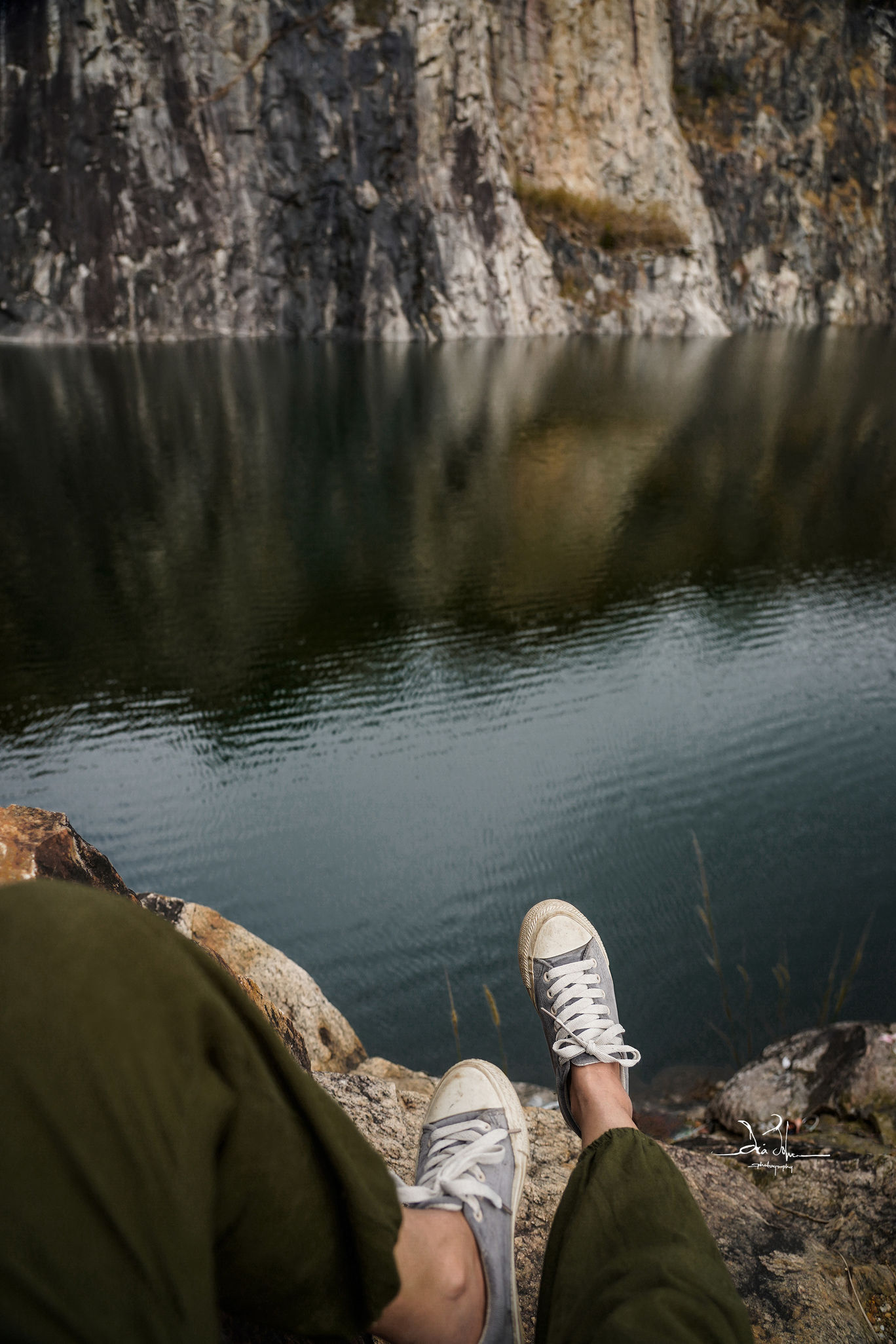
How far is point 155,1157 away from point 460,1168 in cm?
86

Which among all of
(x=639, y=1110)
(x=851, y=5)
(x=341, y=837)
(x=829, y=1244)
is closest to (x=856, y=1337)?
(x=829, y=1244)

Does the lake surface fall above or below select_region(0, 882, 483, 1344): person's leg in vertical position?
below

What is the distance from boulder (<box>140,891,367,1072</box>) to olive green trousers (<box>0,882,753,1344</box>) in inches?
52.8

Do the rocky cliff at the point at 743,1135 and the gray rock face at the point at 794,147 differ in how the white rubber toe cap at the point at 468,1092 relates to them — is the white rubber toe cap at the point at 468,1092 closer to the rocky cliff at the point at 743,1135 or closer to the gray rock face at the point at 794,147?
the rocky cliff at the point at 743,1135

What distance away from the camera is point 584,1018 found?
2086 mm

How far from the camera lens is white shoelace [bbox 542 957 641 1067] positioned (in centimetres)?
196

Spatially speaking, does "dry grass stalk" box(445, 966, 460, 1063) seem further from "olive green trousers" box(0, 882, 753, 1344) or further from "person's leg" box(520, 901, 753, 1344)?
"olive green trousers" box(0, 882, 753, 1344)

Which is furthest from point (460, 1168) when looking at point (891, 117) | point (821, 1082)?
point (891, 117)

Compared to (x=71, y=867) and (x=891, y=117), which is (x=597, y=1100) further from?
(x=891, y=117)

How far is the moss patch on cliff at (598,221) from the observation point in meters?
41.6

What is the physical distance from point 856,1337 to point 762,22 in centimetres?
6323

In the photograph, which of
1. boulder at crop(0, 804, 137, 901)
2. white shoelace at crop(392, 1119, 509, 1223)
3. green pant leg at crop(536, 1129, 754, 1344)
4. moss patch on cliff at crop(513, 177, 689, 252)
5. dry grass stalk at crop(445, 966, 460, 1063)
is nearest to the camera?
green pant leg at crop(536, 1129, 754, 1344)

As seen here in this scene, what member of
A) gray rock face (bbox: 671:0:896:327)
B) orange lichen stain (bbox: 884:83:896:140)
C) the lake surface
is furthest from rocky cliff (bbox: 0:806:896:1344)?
orange lichen stain (bbox: 884:83:896:140)

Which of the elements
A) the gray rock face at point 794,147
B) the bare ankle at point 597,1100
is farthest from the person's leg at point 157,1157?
the gray rock face at point 794,147
